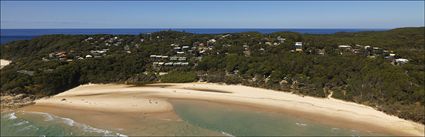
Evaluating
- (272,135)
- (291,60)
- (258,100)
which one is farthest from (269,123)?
(291,60)

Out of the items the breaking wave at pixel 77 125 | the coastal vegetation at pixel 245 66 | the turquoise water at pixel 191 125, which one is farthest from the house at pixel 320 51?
the breaking wave at pixel 77 125

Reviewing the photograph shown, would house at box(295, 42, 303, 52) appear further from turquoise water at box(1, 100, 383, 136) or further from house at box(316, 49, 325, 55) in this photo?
turquoise water at box(1, 100, 383, 136)

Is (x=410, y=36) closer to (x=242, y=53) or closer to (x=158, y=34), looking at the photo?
(x=242, y=53)

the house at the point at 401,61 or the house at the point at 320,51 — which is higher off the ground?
the house at the point at 320,51

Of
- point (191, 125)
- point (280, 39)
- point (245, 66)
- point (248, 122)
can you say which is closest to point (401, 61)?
point (245, 66)

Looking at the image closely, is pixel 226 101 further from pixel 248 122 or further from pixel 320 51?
pixel 320 51

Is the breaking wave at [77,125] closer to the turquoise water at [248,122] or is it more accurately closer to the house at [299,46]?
the turquoise water at [248,122]
